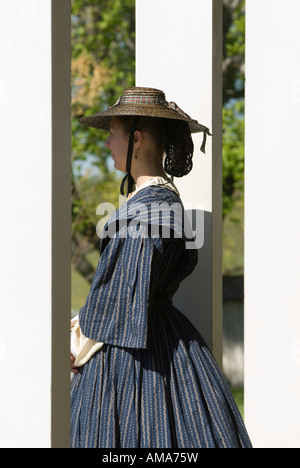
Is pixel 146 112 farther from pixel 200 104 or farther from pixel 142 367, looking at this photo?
pixel 142 367

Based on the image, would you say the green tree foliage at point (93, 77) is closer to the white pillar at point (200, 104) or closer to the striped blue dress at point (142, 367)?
the white pillar at point (200, 104)

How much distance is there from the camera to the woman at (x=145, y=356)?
253 cm

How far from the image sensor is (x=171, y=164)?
117 inches

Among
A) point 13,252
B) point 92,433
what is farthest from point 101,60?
point 13,252

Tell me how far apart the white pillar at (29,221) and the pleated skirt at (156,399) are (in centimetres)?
89

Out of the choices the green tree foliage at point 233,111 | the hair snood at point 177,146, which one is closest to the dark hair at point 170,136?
the hair snood at point 177,146

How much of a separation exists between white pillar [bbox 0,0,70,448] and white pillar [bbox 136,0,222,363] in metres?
1.64

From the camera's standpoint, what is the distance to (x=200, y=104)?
10.7ft

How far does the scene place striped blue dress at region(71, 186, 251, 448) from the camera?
2.53 m
